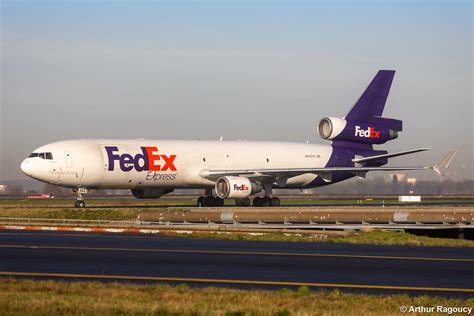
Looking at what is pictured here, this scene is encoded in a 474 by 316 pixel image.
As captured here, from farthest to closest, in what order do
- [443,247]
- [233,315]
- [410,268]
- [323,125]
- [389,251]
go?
[323,125], [443,247], [389,251], [410,268], [233,315]

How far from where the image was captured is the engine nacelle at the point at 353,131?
65.8 meters

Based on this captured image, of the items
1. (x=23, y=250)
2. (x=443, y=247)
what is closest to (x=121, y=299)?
(x=23, y=250)

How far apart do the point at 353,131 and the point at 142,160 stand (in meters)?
17.5

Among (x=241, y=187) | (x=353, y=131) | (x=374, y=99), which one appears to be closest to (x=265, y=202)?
(x=241, y=187)

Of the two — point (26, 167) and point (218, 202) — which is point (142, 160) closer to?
point (26, 167)

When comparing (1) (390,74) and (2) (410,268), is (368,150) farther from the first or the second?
(2) (410,268)

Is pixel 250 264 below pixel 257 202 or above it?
below

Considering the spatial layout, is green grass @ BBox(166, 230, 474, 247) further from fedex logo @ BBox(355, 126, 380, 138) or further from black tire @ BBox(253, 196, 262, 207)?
fedex logo @ BBox(355, 126, 380, 138)

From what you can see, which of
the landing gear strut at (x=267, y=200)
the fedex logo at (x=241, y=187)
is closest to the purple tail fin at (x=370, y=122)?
the landing gear strut at (x=267, y=200)

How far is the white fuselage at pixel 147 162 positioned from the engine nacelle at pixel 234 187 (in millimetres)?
2240

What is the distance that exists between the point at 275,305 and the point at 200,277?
168 inches

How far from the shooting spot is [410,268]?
856 inches

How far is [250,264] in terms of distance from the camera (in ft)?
74.2

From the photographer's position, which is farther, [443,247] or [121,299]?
[443,247]
